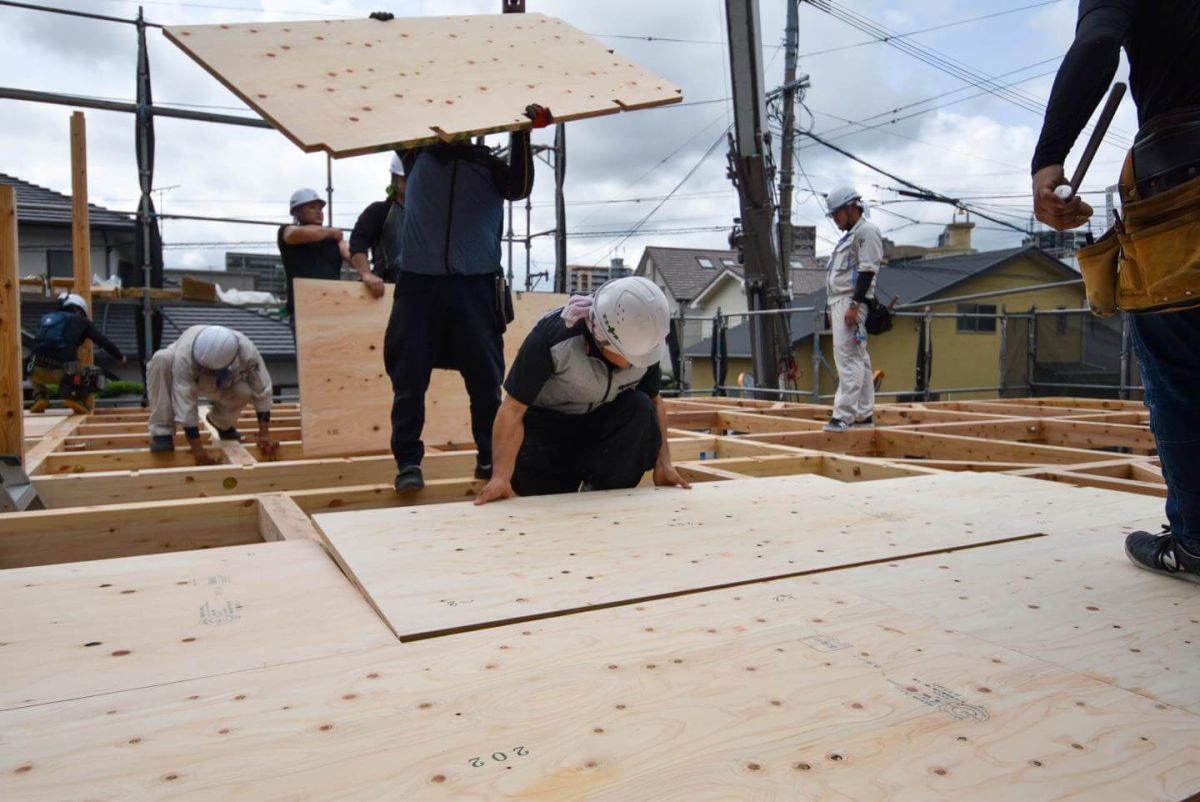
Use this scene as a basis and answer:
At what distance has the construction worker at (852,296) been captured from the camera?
207 inches

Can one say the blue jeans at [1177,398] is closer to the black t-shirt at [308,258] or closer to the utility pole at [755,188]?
the black t-shirt at [308,258]

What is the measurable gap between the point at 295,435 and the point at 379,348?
55.5 inches

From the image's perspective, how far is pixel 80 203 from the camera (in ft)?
24.0

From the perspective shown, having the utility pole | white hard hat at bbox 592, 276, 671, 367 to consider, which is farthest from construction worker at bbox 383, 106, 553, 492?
the utility pole

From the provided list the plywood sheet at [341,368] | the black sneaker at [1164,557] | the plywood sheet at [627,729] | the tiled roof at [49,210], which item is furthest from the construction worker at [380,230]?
the tiled roof at [49,210]

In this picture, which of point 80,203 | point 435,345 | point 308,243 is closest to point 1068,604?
point 435,345

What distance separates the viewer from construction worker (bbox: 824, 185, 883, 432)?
526 cm

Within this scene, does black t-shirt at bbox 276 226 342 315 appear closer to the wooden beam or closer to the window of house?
the wooden beam

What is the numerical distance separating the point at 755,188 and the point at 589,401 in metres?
5.88

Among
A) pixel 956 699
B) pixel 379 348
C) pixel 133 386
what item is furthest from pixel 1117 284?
pixel 133 386

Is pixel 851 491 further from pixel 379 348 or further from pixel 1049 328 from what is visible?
pixel 1049 328

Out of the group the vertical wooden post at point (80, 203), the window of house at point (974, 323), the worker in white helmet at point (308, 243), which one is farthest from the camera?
the window of house at point (974, 323)

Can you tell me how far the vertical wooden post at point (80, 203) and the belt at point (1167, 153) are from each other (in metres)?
8.03

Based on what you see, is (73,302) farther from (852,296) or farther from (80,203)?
(852,296)
